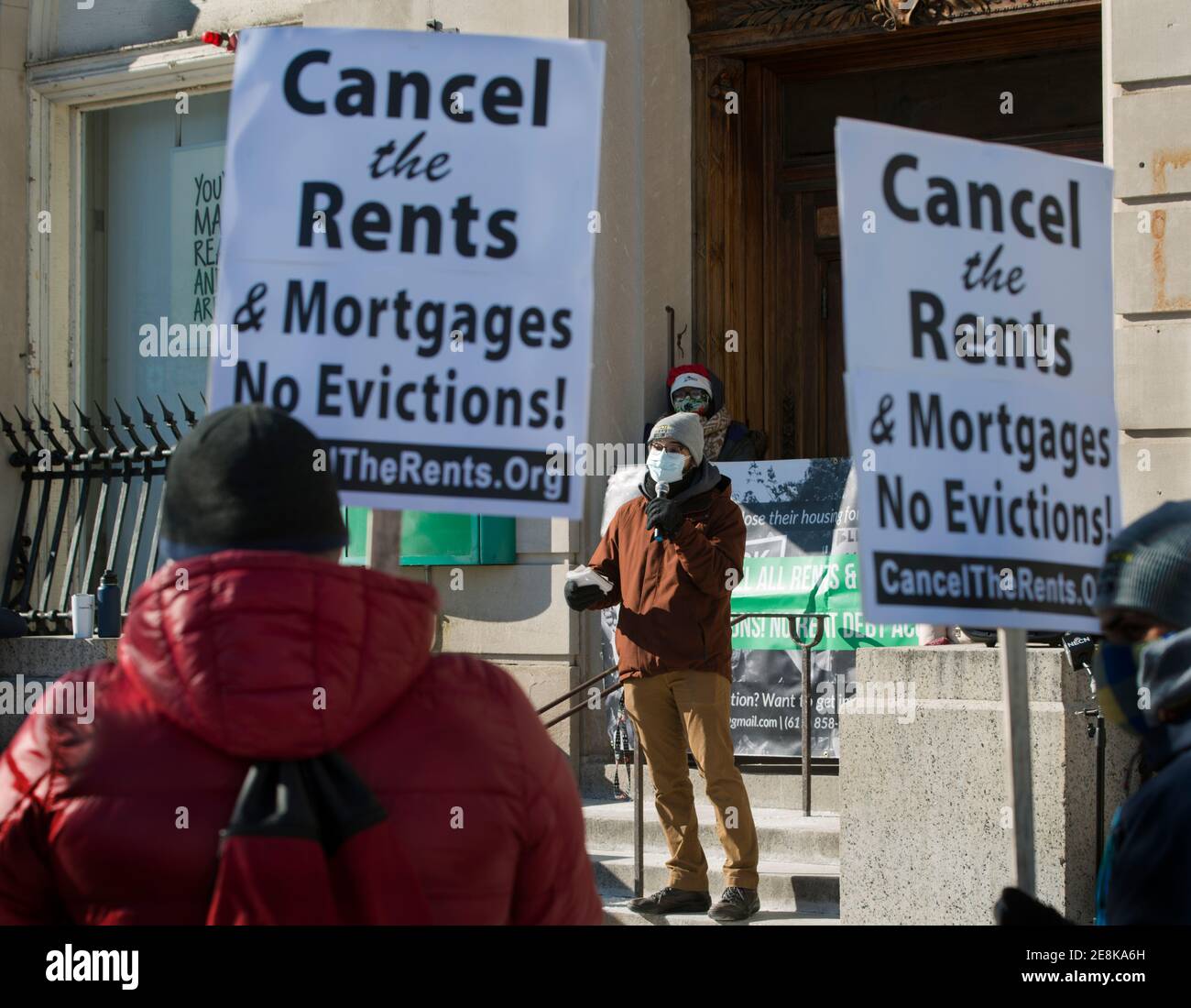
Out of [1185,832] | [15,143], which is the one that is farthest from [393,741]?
[15,143]

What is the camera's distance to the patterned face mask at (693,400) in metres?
9.99

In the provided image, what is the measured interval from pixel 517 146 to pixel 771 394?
7.94 m

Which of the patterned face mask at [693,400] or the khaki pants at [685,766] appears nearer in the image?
the khaki pants at [685,766]

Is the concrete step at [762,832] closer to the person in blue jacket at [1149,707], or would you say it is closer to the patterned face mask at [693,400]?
the patterned face mask at [693,400]

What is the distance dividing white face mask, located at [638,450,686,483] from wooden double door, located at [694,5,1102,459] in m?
3.67

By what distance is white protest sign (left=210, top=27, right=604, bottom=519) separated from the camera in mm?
3500

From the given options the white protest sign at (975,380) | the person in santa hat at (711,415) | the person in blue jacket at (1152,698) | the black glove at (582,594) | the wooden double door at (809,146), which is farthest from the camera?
the wooden double door at (809,146)

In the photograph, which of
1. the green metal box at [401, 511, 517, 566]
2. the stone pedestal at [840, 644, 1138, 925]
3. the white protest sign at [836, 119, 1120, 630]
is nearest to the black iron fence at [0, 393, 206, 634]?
the green metal box at [401, 511, 517, 566]

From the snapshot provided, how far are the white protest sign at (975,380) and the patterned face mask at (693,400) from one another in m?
6.20

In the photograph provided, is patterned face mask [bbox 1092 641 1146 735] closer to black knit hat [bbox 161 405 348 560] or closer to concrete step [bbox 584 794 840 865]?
black knit hat [bbox 161 405 348 560]

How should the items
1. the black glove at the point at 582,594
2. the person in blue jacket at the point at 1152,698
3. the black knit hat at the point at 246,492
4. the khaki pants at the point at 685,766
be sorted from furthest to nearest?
the black glove at the point at 582,594 → the khaki pants at the point at 685,766 → the person in blue jacket at the point at 1152,698 → the black knit hat at the point at 246,492

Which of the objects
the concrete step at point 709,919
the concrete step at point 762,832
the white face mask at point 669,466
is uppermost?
the white face mask at point 669,466

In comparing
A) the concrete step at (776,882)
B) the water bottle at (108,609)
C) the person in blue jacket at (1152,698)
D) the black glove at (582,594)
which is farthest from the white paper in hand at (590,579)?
the person in blue jacket at (1152,698)

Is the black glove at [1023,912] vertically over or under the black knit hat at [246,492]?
under
